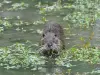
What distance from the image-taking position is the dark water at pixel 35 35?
9234 millimetres

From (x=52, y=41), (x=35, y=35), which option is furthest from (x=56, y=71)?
(x=35, y=35)

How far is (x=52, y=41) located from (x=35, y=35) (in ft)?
5.93

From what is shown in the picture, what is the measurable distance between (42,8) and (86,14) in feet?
6.13

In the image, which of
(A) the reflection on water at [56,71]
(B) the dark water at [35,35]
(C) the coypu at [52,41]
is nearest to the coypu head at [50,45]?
(C) the coypu at [52,41]

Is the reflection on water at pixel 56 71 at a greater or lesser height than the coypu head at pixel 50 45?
lesser

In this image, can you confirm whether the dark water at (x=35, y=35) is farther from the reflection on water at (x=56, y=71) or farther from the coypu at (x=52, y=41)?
the coypu at (x=52, y=41)

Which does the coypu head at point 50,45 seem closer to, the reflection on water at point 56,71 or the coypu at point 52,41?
the coypu at point 52,41

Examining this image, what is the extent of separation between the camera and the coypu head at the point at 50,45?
10305mm

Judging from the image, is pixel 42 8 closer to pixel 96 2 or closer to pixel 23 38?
pixel 96 2

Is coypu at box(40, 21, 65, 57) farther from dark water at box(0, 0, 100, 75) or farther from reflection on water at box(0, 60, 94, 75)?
reflection on water at box(0, 60, 94, 75)

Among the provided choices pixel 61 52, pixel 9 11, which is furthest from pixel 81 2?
pixel 61 52

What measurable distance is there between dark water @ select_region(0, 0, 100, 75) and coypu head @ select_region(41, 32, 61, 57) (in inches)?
22.2

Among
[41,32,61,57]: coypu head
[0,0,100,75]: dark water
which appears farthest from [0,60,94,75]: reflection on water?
[41,32,61,57]: coypu head

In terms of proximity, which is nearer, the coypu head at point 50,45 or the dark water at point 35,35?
the dark water at point 35,35
